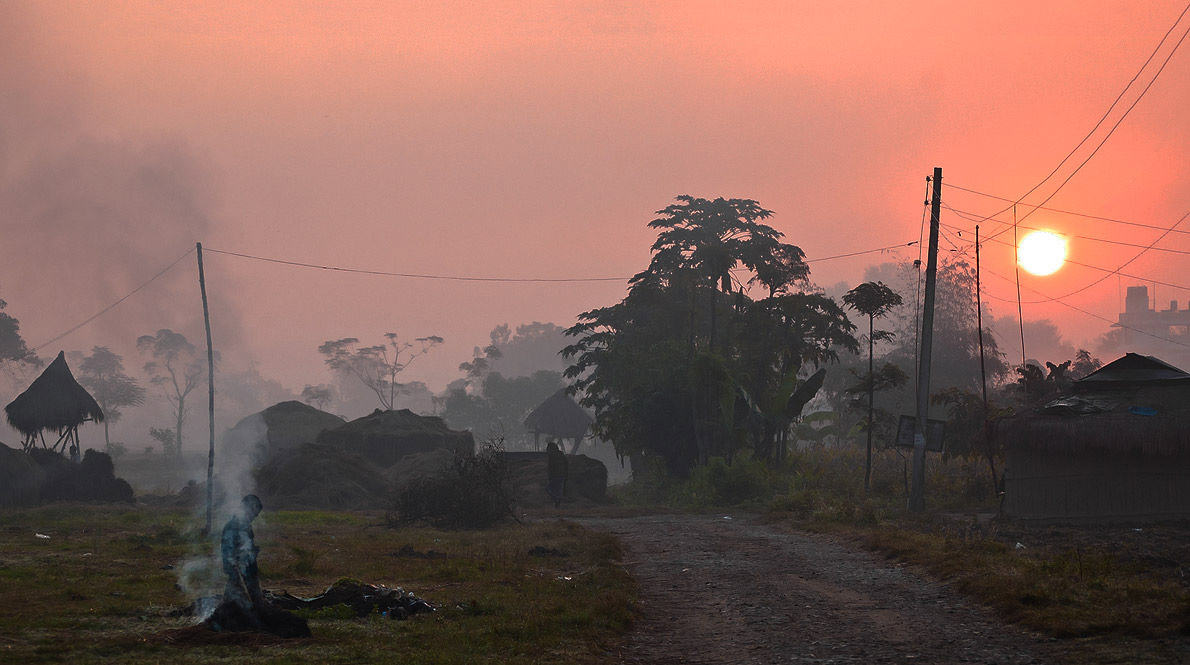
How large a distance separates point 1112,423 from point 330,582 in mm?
17930

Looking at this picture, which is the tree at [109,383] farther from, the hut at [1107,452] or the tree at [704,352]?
the hut at [1107,452]

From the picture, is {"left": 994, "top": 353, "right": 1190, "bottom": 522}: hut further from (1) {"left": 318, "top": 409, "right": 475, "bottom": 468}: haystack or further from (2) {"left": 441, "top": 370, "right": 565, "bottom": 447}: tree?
(2) {"left": 441, "top": 370, "right": 565, "bottom": 447}: tree

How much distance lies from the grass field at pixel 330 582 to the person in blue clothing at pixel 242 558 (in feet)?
2.14

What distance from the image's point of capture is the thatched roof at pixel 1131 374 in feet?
77.9

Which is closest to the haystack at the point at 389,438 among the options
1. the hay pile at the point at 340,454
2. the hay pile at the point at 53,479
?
the hay pile at the point at 340,454

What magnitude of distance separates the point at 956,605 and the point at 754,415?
2439cm

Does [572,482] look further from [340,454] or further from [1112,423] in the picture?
[1112,423]

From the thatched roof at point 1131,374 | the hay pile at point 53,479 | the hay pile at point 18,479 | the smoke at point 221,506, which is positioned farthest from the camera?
the hay pile at point 53,479

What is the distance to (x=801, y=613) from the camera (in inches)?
473

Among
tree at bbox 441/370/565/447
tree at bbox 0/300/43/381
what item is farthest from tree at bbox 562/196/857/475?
tree at bbox 0/300/43/381

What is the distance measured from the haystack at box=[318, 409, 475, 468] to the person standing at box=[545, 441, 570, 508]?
36.5 feet

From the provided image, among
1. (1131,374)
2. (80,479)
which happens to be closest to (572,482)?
(80,479)

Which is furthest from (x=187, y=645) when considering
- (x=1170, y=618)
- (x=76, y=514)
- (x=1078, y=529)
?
(x=76, y=514)

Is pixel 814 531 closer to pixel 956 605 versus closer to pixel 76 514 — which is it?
pixel 956 605
